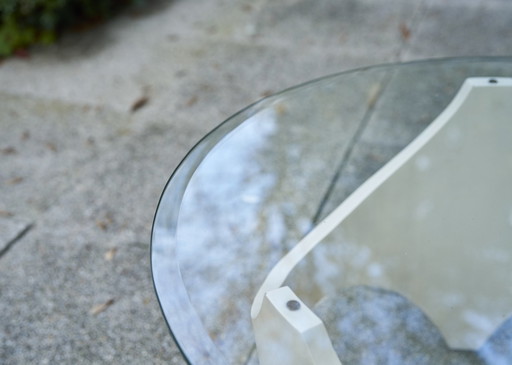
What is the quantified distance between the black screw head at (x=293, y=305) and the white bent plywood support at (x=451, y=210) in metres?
0.48

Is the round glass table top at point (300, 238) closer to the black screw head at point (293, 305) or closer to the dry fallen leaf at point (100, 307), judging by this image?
the black screw head at point (293, 305)

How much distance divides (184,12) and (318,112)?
2.87 meters

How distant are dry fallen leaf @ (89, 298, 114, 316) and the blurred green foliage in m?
2.66

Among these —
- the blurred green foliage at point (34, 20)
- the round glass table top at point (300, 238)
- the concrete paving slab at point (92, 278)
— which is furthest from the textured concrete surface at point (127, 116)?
the round glass table top at point (300, 238)

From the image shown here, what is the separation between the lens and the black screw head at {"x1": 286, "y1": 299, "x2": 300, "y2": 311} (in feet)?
3.68

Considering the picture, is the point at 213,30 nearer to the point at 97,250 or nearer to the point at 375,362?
the point at 97,250

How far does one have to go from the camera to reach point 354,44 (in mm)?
3957

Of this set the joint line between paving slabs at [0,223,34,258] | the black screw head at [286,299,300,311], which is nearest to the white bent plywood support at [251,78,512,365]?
the black screw head at [286,299,300,311]

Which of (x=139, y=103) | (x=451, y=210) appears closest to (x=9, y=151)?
(x=139, y=103)

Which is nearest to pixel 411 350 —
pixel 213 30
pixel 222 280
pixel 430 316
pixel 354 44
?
pixel 430 316

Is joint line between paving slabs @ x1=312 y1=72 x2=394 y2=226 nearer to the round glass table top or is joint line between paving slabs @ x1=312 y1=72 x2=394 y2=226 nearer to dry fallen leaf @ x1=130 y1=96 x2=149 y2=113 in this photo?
the round glass table top

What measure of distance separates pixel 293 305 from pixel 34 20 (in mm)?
3819

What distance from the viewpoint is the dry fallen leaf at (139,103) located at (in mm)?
3462

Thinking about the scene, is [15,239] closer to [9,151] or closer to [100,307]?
[100,307]
